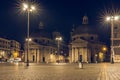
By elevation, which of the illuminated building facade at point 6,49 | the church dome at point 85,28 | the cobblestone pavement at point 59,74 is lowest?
the cobblestone pavement at point 59,74

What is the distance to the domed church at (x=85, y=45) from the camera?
144m

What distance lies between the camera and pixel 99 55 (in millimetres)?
149750

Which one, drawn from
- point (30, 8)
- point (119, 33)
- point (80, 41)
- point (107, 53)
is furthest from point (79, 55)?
point (30, 8)

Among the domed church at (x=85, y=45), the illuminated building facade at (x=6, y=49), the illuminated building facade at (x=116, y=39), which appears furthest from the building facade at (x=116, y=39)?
the illuminated building facade at (x=6, y=49)

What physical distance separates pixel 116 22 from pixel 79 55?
3153cm

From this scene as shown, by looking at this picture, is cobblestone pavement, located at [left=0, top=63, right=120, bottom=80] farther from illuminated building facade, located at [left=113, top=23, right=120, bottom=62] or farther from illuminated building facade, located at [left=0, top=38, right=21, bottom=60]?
illuminated building facade, located at [left=0, top=38, right=21, bottom=60]

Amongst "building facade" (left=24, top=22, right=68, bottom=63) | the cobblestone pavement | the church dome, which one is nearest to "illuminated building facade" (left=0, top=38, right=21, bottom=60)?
"building facade" (left=24, top=22, right=68, bottom=63)

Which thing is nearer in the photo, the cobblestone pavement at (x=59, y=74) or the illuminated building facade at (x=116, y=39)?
the cobblestone pavement at (x=59, y=74)

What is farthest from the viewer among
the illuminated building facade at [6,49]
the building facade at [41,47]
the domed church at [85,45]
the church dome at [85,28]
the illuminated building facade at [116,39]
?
the illuminated building facade at [6,49]

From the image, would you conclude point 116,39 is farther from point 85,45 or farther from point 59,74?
point 59,74

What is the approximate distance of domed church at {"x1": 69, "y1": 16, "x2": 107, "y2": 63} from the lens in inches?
5689

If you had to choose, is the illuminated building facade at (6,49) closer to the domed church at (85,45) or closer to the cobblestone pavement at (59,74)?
the domed church at (85,45)

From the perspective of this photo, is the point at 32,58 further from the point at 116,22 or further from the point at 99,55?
the point at 116,22

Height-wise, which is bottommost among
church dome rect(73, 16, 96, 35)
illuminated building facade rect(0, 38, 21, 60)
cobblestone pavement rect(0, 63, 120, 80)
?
cobblestone pavement rect(0, 63, 120, 80)
